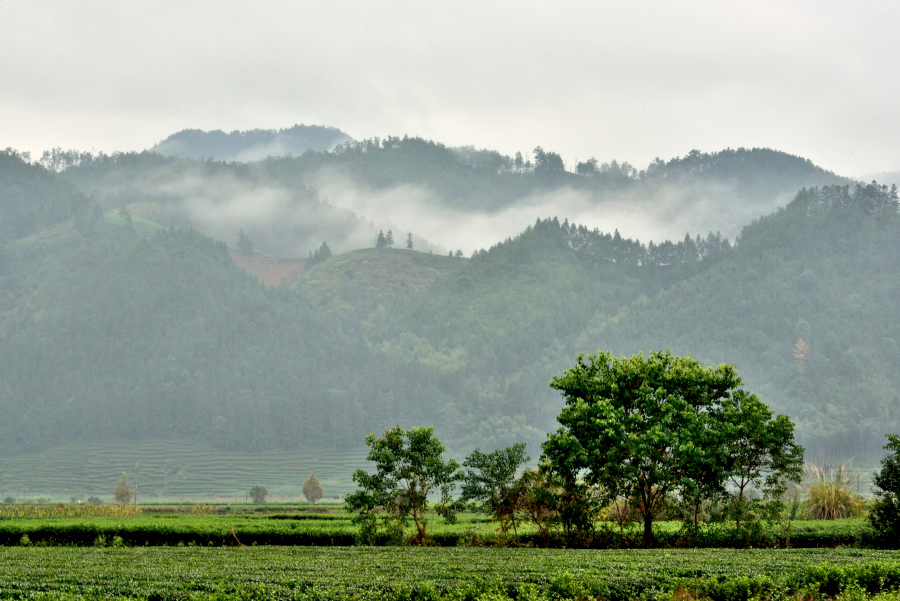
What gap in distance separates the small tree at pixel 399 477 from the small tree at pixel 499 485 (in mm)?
1243

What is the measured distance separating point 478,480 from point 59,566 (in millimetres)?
18742

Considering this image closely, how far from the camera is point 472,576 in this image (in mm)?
24391

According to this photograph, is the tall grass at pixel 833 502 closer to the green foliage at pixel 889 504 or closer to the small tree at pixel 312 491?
the green foliage at pixel 889 504

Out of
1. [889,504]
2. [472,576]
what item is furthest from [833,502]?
[472,576]

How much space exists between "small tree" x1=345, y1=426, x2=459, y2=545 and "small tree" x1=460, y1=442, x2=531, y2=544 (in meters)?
1.24

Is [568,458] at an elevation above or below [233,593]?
above

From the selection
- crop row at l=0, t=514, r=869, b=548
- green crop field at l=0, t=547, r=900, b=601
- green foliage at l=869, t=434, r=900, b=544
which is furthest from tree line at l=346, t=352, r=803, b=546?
green crop field at l=0, t=547, r=900, b=601

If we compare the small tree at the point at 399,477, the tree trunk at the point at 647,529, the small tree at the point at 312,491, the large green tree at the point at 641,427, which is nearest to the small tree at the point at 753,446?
the large green tree at the point at 641,427

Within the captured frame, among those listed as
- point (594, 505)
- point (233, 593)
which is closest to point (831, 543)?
point (594, 505)

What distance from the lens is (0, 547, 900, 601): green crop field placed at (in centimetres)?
2248

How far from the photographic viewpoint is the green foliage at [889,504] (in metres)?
34.7

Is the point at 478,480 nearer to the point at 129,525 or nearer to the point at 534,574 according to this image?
the point at 534,574

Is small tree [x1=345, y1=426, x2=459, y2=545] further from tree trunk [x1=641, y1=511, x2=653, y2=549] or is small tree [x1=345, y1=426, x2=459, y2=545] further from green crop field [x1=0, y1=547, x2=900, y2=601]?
tree trunk [x1=641, y1=511, x2=653, y2=549]

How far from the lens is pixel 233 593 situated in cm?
2245
